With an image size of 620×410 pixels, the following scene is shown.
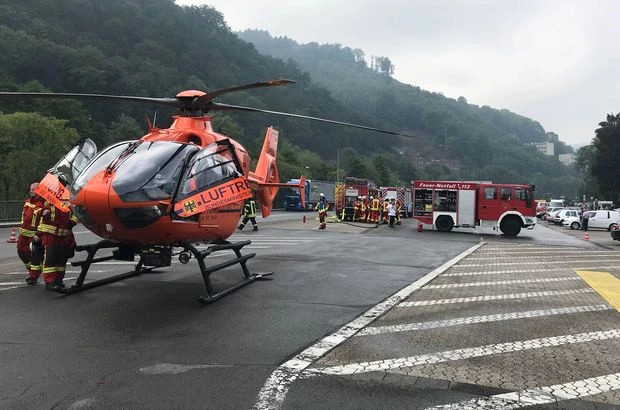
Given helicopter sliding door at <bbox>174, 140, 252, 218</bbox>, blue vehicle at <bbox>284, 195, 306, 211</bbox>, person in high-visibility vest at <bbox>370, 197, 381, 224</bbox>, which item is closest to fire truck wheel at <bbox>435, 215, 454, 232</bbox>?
person in high-visibility vest at <bbox>370, 197, 381, 224</bbox>

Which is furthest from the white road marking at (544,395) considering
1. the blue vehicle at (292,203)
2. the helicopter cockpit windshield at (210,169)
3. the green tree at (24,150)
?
the blue vehicle at (292,203)

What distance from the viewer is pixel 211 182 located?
7.86 m

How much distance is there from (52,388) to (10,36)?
83949mm

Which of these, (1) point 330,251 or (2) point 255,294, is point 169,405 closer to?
(2) point 255,294

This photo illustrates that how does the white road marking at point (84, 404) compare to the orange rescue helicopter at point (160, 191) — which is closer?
the white road marking at point (84, 404)

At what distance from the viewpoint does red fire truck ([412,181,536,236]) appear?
25.8 metres

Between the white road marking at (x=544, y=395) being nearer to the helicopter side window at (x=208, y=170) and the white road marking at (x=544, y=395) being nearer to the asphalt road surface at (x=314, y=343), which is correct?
the asphalt road surface at (x=314, y=343)

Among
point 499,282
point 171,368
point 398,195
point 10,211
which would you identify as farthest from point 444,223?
point 171,368

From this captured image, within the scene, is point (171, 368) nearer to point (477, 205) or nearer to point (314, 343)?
point (314, 343)

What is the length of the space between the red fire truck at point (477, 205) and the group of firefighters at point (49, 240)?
68.4ft

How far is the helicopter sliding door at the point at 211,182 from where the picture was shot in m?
7.20

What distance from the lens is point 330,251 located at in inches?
580

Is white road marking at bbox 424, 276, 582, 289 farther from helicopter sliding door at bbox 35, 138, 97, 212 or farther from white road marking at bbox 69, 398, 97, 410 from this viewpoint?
white road marking at bbox 69, 398, 97, 410

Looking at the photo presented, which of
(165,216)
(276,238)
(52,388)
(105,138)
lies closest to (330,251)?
(276,238)
